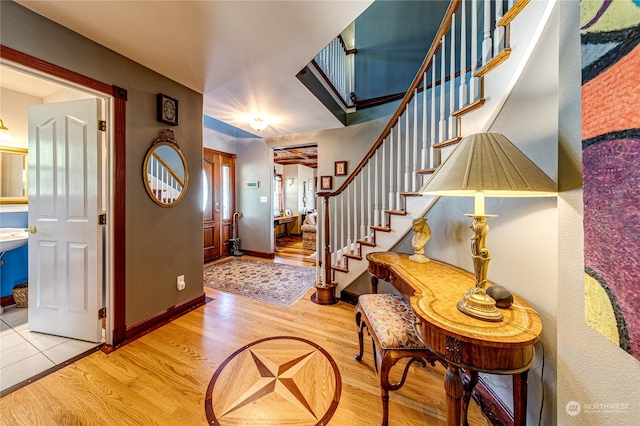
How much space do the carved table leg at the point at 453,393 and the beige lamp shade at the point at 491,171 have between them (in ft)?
2.47

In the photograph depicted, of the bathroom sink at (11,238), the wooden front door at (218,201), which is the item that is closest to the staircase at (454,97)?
the wooden front door at (218,201)

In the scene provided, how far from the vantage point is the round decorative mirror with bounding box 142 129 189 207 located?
2049mm

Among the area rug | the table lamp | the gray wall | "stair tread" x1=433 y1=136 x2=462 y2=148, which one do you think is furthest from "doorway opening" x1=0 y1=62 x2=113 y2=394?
"stair tread" x1=433 y1=136 x2=462 y2=148

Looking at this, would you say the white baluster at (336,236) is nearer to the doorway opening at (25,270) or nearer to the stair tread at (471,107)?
the stair tread at (471,107)

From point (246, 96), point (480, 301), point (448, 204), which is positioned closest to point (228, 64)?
point (246, 96)

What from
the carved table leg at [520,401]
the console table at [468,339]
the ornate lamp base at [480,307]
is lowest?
the carved table leg at [520,401]

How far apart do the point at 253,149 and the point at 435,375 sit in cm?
448

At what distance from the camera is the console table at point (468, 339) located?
31.6 inches

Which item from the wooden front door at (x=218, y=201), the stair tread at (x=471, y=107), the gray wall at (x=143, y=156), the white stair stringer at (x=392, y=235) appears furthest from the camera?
the wooden front door at (x=218, y=201)

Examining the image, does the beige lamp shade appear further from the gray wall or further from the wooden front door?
the wooden front door

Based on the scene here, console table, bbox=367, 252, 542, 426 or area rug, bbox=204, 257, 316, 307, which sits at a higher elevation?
console table, bbox=367, 252, 542, 426

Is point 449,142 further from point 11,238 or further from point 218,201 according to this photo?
point 218,201

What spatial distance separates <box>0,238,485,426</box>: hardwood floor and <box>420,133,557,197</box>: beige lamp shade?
4.28 ft

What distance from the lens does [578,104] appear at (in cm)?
81
